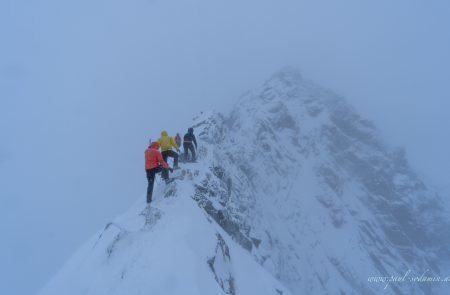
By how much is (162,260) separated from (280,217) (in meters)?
60.5

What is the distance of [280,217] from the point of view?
7012 centimetres

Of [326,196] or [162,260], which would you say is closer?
[162,260]

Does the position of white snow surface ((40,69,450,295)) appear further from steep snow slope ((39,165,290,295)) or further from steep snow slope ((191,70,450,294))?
steep snow slope ((191,70,450,294))

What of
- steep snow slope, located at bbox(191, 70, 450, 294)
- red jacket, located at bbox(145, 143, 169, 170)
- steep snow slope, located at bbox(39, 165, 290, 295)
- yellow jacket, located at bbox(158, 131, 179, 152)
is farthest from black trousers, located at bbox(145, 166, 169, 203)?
steep snow slope, located at bbox(191, 70, 450, 294)

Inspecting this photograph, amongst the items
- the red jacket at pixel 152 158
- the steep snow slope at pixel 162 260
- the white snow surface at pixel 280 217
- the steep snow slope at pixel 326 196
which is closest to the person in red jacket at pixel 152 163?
the red jacket at pixel 152 158

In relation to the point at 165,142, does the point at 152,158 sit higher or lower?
lower

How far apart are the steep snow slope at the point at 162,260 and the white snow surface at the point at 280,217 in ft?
0.15

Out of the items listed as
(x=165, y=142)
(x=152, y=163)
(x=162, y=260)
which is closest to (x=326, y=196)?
(x=165, y=142)

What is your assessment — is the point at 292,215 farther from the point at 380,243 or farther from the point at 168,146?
the point at 168,146

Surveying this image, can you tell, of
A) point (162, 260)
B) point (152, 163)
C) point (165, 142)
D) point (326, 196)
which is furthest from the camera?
point (326, 196)

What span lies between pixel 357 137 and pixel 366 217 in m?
28.3

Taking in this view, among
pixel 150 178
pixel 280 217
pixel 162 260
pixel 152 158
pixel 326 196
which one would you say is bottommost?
pixel 162 260

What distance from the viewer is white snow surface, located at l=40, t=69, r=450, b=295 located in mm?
12680

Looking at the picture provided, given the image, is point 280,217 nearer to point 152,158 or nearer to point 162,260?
point 152,158
